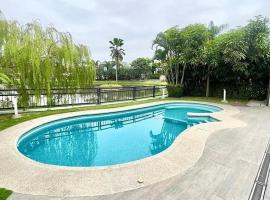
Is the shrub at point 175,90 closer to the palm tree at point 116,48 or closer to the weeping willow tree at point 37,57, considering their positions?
the weeping willow tree at point 37,57

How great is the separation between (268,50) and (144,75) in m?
40.4

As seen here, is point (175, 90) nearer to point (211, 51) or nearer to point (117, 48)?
point (211, 51)

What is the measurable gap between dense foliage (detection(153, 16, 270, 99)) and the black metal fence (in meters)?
2.48

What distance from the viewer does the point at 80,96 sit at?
1010 cm

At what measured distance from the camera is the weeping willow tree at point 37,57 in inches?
235

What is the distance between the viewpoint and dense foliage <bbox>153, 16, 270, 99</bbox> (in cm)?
1045

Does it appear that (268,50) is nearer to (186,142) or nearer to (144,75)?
(186,142)

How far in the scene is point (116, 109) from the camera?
938cm

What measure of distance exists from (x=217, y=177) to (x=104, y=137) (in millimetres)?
4289

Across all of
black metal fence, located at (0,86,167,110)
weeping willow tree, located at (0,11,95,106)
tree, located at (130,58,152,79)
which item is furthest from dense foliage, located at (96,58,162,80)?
weeping willow tree, located at (0,11,95,106)

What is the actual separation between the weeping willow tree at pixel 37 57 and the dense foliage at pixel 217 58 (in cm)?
767

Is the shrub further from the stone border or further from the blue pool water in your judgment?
the stone border

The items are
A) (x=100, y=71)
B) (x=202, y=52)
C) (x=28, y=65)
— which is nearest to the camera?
(x=28, y=65)

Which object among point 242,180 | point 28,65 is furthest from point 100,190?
point 28,65
